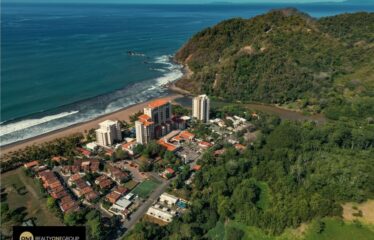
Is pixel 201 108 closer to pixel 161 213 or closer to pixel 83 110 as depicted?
pixel 83 110

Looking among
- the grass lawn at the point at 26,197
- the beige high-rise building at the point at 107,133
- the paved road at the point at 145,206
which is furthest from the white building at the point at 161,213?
the beige high-rise building at the point at 107,133

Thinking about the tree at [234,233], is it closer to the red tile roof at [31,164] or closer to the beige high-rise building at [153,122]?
the beige high-rise building at [153,122]

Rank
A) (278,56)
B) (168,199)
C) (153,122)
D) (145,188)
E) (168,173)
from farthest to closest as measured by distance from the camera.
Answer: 1. (278,56)
2. (153,122)
3. (168,173)
4. (145,188)
5. (168,199)

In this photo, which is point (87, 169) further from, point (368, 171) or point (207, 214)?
point (368, 171)

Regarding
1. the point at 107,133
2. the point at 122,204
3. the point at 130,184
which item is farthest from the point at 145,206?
the point at 107,133

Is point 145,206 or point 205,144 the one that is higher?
point 205,144

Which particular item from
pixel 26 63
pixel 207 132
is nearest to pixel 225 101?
pixel 207 132

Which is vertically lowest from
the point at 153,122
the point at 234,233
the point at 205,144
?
the point at 234,233
